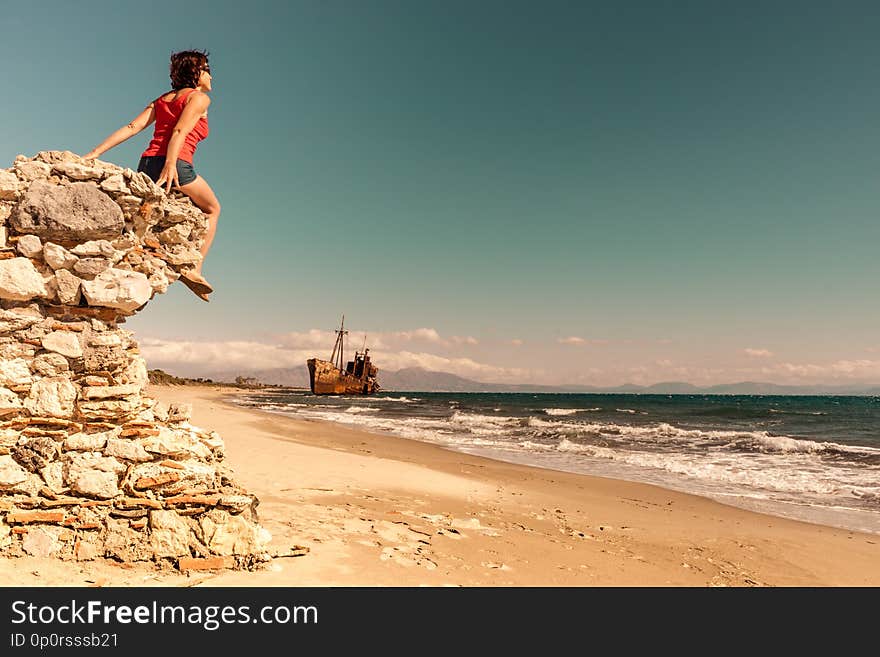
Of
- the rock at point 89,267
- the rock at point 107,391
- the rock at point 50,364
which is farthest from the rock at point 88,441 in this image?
the rock at point 89,267

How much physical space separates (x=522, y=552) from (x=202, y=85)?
20.1ft

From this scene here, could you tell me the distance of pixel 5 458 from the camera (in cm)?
393

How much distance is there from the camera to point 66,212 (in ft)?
13.5

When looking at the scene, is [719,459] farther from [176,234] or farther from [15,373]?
[15,373]

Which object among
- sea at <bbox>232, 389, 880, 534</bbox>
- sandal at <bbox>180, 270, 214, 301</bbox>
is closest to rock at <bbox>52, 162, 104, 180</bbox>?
sandal at <bbox>180, 270, 214, 301</bbox>

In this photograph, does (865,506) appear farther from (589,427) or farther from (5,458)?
(589,427)

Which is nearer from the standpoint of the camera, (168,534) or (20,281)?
(20,281)

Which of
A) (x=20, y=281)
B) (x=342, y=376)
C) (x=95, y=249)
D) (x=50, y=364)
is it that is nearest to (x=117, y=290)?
(x=95, y=249)

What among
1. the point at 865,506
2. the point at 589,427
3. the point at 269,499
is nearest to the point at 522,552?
the point at 269,499

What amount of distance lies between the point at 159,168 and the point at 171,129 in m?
0.40

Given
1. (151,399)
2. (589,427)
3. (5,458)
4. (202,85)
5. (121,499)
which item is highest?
(202,85)

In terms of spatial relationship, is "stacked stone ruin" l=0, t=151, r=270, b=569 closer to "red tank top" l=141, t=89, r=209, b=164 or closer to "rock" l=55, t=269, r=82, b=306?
"rock" l=55, t=269, r=82, b=306

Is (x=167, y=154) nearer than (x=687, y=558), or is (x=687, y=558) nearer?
(x=167, y=154)

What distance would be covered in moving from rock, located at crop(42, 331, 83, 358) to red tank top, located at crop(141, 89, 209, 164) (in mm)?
1909
